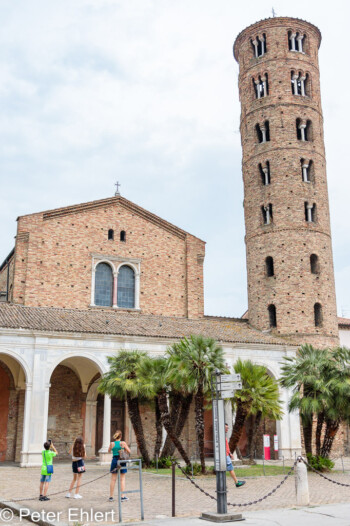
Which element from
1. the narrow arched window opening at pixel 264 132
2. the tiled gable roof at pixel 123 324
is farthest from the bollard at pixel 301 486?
the narrow arched window opening at pixel 264 132

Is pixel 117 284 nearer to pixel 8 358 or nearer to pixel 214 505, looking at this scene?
pixel 8 358

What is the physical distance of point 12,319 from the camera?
78.5 feet

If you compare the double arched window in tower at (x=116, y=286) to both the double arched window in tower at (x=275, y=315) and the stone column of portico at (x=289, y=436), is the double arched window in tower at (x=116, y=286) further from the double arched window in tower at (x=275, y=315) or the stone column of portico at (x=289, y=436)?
the stone column of portico at (x=289, y=436)

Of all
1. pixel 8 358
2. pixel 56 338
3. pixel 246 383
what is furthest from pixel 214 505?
pixel 8 358

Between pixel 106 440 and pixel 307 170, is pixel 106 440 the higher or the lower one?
the lower one

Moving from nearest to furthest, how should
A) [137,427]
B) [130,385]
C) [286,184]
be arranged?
1. [130,385]
2. [137,427]
3. [286,184]

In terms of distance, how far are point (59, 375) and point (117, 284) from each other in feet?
19.4

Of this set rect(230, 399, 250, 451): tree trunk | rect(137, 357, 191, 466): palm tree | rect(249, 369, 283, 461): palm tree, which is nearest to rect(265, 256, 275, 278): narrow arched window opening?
rect(249, 369, 283, 461): palm tree

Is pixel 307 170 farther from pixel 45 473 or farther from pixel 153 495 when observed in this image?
pixel 45 473

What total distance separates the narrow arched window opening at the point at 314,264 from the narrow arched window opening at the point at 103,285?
1123 centimetres

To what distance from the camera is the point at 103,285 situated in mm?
30297

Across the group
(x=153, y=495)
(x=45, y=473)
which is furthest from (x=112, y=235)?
(x=45, y=473)

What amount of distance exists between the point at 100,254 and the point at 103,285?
1.70 metres

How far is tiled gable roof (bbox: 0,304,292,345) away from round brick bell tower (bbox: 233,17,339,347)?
6.93ft
